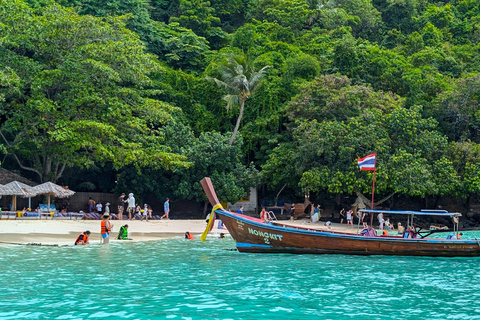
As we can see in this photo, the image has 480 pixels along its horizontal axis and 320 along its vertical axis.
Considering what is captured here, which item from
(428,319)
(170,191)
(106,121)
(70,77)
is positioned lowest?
(428,319)

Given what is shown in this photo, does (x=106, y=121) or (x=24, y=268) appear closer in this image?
(x=24, y=268)

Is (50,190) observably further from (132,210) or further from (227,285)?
(227,285)

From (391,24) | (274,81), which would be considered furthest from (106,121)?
(391,24)

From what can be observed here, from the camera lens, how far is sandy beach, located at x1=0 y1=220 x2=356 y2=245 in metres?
21.6

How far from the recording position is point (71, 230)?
24625 millimetres

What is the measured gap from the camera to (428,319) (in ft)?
34.1

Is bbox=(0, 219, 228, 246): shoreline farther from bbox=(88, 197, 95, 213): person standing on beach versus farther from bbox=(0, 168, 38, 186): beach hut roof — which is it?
bbox=(0, 168, 38, 186): beach hut roof

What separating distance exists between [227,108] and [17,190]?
15685 millimetres

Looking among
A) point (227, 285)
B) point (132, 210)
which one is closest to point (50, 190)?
point (132, 210)

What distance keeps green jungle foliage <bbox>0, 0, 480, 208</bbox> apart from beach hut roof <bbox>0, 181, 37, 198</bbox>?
2.31 metres

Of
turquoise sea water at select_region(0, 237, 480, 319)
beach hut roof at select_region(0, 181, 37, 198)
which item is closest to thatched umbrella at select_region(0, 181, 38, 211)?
beach hut roof at select_region(0, 181, 37, 198)

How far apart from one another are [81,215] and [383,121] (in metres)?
18.9

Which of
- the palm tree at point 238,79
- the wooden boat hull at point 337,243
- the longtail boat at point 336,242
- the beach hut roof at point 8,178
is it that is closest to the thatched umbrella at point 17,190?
the beach hut roof at point 8,178

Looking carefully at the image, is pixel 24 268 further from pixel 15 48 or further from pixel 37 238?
pixel 15 48
